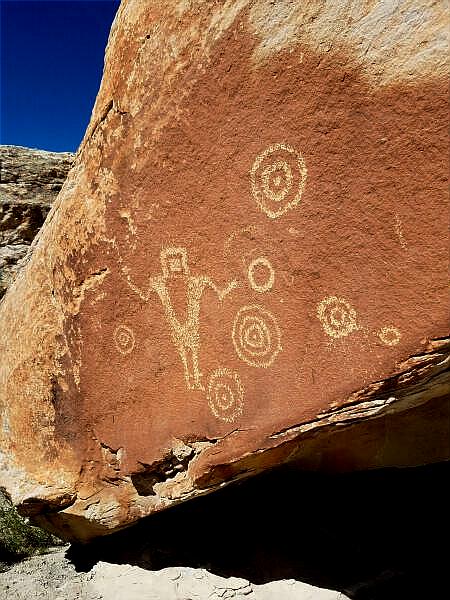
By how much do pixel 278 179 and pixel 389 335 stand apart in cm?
45

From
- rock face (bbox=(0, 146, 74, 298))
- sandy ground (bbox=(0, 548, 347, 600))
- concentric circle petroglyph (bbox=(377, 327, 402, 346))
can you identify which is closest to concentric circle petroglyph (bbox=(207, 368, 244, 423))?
concentric circle petroglyph (bbox=(377, 327, 402, 346))

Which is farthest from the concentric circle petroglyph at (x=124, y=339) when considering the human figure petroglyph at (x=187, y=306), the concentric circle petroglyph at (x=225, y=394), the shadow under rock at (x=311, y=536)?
the shadow under rock at (x=311, y=536)

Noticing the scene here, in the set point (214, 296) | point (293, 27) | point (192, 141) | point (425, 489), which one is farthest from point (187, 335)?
point (425, 489)

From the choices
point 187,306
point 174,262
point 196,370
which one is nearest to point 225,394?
point 196,370

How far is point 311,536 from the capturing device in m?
2.03

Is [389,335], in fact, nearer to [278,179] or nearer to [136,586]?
[278,179]

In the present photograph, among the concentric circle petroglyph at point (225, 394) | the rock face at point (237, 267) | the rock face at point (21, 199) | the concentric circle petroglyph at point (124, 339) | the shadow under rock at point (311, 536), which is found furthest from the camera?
the rock face at point (21, 199)

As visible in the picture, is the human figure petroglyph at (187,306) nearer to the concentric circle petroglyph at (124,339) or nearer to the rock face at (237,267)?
the rock face at (237,267)

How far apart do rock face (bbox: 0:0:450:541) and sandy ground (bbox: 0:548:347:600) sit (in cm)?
16

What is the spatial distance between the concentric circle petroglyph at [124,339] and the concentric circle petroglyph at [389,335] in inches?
31.3

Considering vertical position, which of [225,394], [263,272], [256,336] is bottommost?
[225,394]

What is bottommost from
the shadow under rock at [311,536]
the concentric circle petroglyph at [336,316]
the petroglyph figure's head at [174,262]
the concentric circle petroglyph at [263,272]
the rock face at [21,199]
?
the shadow under rock at [311,536]

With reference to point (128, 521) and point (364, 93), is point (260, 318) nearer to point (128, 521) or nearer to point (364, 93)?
point (364, 93)

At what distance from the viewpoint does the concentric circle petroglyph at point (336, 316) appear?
1.28 metres
